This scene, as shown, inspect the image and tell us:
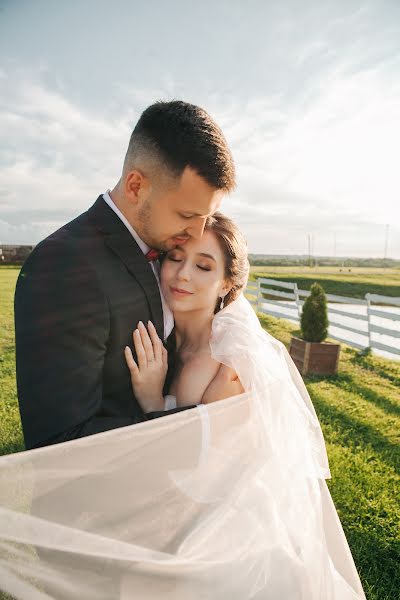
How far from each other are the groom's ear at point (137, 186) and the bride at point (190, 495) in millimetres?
564

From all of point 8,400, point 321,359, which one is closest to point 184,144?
point 8,400

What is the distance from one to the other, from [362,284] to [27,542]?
42159 mm

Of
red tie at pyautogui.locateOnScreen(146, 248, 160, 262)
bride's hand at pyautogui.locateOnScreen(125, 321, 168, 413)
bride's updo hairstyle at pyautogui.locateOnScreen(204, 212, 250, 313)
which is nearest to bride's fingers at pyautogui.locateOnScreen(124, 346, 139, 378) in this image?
bride's hand at pyautogui.locateOnScreen(125, 321, 168, 413)

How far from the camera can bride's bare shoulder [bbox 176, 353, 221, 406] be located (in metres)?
2.52

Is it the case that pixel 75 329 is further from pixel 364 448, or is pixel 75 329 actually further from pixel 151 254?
pixel 364 448

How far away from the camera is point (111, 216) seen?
2270 mm

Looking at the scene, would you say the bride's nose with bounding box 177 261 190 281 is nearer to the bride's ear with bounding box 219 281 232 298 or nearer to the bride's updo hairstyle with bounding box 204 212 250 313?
the bride's updo hairstyle with bounding box 204 212 250 313

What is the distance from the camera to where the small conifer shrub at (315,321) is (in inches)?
351

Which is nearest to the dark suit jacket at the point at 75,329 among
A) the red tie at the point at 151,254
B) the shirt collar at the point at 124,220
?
the shirt collar at the point at 124,220

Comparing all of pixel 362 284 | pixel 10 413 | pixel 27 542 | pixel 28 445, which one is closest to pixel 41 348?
pixel 28 445

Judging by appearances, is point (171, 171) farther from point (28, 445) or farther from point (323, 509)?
point (323, 509)

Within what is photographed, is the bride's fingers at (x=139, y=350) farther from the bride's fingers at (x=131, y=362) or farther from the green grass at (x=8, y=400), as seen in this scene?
the green grass at (x=8, y=400)

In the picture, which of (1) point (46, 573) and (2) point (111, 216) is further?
(2) point (111, 216)

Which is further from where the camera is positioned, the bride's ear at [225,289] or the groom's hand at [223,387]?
the bride's ear at [225,289]
